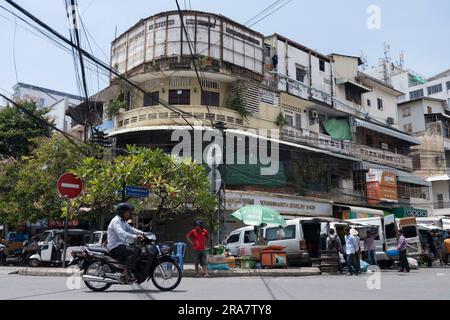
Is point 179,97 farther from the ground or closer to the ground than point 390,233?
farther from the ground

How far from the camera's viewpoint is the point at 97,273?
806 cm

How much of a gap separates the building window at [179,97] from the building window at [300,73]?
863 cm

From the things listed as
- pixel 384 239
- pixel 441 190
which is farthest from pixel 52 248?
pixel 441 190

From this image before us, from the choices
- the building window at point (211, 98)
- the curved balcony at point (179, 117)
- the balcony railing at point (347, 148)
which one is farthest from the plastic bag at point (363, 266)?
the building window at point (211, 98)

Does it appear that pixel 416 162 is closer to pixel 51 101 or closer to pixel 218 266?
pixel 218 266

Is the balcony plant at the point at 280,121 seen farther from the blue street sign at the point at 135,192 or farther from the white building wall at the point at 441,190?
the white building wall at the point at 441,190

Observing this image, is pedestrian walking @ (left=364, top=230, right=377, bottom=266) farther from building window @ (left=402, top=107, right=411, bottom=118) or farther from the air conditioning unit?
building window @ (left=402, top=107, right=411, bottom=118)

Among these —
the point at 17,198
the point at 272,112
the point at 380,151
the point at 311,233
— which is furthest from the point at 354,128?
the point at 17,198

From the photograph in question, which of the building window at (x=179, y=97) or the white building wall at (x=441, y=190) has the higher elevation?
the building window at (x=179, y=97)

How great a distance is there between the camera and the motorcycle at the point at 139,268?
26.0 feet

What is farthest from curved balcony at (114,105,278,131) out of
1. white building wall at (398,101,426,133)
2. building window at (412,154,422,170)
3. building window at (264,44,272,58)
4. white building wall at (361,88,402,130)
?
white building wall at (398,101,426,133)

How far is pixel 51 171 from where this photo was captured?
20.7 m

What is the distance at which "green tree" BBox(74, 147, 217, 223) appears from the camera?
15109 millimetres

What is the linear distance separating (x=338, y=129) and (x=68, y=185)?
22.1 metres
